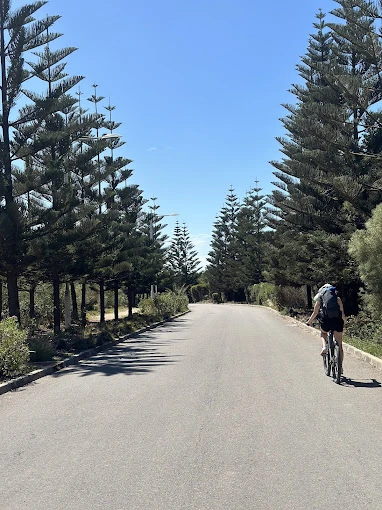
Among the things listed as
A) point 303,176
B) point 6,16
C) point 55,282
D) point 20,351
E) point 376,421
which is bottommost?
point 376,421

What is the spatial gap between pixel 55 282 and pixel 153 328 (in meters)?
5.08

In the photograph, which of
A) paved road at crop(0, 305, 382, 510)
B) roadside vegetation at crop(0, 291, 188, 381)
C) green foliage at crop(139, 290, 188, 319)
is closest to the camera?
paved road at crop(0, 305, 382, 510)

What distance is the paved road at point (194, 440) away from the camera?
4.04 m

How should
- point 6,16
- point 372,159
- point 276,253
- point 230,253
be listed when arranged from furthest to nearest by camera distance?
point 230,253 < point 276,253 < point 372,159 < point 6,16

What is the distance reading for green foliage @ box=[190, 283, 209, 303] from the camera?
238 feet

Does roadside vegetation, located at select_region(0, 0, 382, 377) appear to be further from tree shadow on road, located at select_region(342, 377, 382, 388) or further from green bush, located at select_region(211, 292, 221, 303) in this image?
green bush, located at select_region(211, 292, 221, 303)

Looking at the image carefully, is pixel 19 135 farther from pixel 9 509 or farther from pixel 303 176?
pixel 9 509

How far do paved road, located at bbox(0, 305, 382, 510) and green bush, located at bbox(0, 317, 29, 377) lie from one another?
55 cm

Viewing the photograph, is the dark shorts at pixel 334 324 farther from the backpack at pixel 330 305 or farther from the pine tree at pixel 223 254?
the pine tree at pixel 223 254

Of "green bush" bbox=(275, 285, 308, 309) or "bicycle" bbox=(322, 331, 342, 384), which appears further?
"green bush" bbox=(275, 285, 308, 309)

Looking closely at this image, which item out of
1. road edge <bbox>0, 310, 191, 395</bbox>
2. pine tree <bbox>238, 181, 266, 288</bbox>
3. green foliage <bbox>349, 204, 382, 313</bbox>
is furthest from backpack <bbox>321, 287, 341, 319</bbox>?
pine tree <bbox>238, 181, 266, 288</bbox>

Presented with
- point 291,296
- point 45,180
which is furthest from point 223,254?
point 45,180

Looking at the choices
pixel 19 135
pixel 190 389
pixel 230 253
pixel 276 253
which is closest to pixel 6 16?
pixel 19 135

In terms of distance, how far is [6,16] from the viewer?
14.9 m
